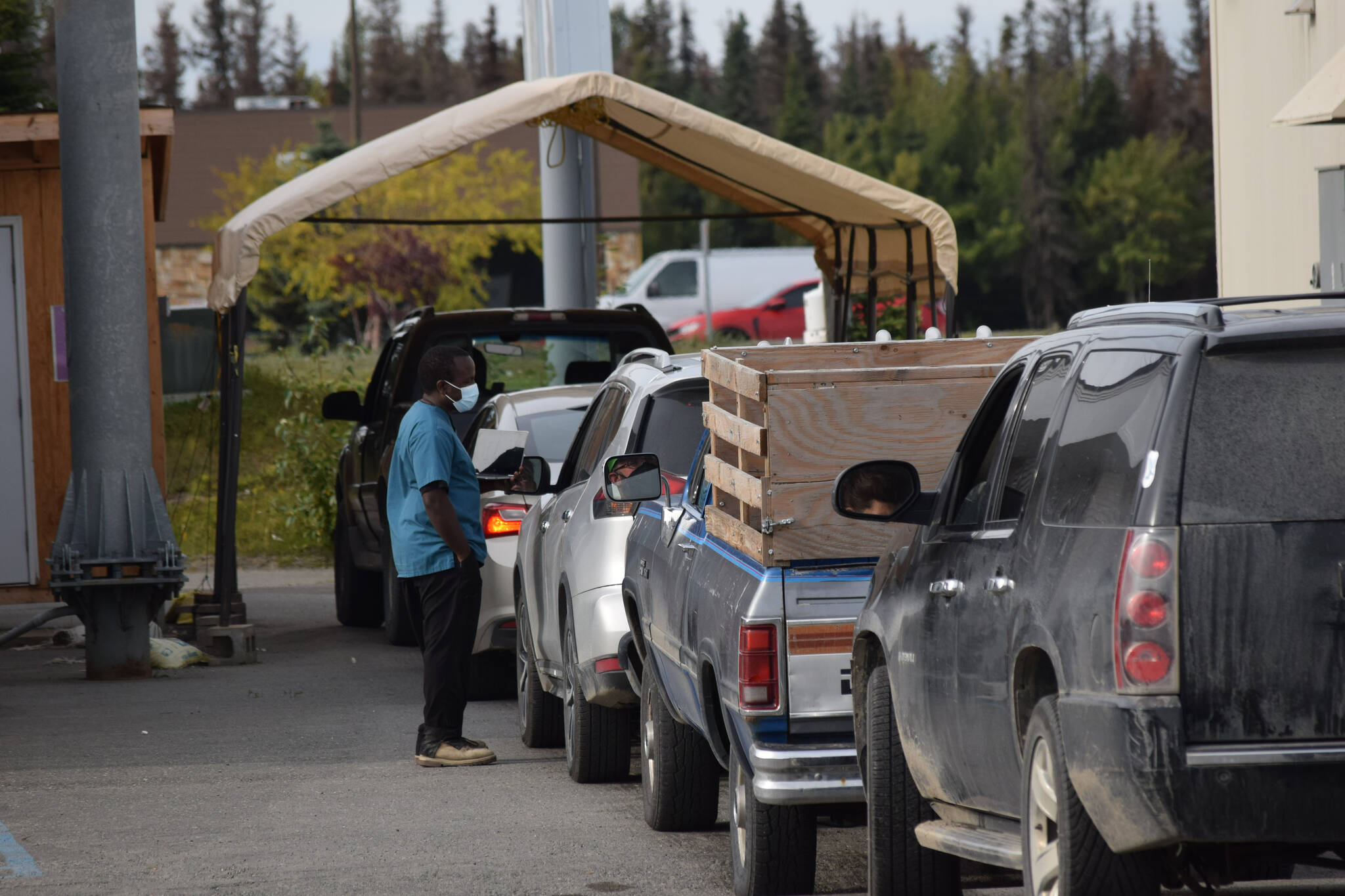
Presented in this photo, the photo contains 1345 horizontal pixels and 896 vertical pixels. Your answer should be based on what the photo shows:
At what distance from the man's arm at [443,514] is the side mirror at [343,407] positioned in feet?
17.4

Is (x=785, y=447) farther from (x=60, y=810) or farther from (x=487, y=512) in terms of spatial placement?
(x=487, y=512)

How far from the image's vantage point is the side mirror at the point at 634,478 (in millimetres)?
7484

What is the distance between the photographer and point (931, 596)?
5184mm

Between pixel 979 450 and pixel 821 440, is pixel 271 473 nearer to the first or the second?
pixel 821 440

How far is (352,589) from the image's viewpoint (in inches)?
566

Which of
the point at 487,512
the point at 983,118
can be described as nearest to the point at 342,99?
the point at 983,118

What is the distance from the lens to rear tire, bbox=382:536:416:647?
1256 centimetres

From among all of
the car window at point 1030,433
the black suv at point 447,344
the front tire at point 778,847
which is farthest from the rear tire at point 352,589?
the car window at point 1030,433

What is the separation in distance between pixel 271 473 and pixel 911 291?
969cm

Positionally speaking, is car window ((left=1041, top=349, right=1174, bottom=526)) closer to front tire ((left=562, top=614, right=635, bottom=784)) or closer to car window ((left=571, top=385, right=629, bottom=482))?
front tire ((left=562, top=614, right=635, bottom=784))

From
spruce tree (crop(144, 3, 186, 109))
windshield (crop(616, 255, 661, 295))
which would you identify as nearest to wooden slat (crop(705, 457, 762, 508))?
windshield (crop(616, 255, 661, 295))

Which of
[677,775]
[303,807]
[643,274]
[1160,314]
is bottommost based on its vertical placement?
[303,807]

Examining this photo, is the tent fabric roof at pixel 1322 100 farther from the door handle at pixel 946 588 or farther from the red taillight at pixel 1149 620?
the red taillight at pixel 1149 620

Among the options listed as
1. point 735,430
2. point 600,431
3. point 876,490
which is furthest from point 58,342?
point 876,490
